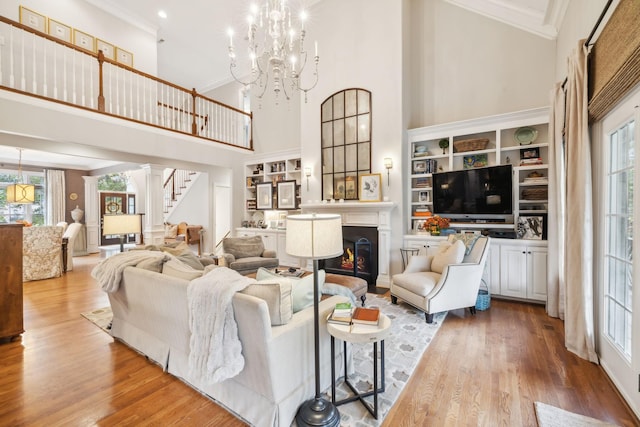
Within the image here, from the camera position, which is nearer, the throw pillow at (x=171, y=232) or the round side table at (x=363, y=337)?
the round side table at (x=363, y=337)

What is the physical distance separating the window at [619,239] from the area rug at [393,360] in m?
1.40

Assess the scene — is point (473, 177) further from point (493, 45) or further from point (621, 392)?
point (621, 392)

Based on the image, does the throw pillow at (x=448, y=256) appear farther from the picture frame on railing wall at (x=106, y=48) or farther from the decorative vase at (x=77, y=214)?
the decorative vase at (x=77, y=214)

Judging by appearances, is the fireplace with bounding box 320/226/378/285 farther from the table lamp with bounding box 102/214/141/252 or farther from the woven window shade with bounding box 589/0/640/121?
the table lamp with bounding box 102/214/141/252

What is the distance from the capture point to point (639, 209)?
177cm

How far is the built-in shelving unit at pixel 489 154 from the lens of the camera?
4.00 meters

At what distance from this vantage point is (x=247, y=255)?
16.4 feet

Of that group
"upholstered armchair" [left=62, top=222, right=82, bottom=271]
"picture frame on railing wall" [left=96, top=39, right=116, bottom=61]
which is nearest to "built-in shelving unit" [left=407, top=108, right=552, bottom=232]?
"picture frame on railing wall" [left=96, top=39, right=116, bottom=61]

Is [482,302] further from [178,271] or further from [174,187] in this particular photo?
[174,187]

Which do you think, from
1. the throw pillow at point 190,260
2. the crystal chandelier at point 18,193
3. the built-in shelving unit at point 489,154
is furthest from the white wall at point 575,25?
the crystal chandelier at point 18,193

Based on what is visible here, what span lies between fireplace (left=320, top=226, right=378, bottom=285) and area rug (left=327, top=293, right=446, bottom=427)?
3.94ft

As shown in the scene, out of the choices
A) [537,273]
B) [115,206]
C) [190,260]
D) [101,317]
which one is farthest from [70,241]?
[537,273]

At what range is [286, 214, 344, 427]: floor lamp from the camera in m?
1.64

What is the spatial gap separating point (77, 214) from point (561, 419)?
1126 cm
